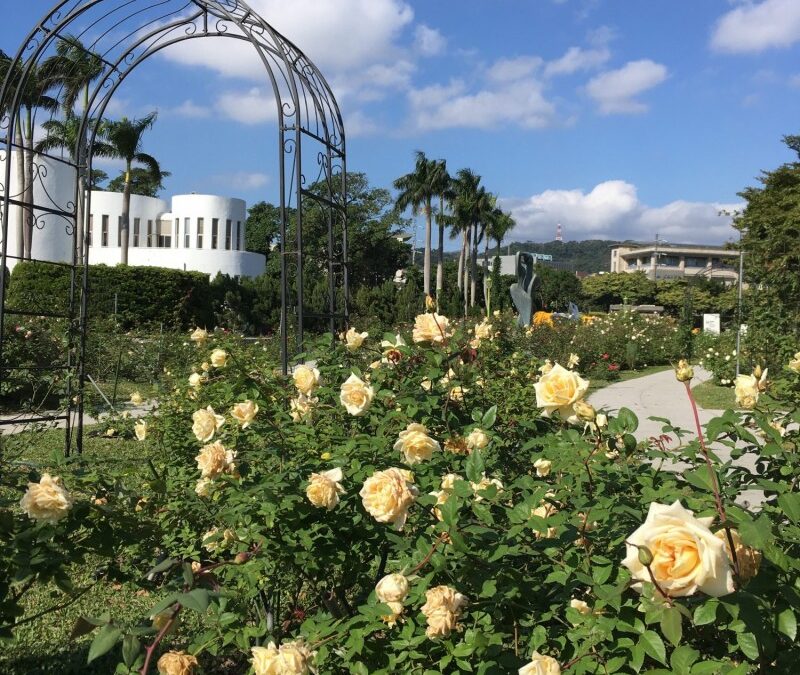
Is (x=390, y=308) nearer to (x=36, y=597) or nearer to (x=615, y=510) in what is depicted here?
(x=36, y=597)

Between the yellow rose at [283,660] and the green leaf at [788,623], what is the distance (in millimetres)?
701

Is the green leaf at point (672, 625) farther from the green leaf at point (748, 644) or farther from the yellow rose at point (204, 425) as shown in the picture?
the yellow rose at point (204, 425)

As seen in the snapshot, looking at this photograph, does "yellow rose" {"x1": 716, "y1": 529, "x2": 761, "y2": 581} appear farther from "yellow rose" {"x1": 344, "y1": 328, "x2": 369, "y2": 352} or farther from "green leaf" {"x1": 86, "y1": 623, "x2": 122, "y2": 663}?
"yellow rose" {"x1": 344, "y1": 328, "x2": 369, "y2": 352}

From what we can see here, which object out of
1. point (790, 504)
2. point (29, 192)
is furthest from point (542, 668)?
point (29, 192)

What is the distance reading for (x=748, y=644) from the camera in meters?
1.05

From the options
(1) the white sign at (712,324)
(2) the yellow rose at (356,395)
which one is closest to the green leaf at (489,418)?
(2) the yellow rose at (356,395)

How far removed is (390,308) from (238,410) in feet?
74.4

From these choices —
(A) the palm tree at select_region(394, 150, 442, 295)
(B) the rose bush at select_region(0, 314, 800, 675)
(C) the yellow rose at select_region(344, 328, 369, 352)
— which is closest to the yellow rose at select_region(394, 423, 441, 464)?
(B) the rose bush at select_region(0, 314, 800, 675)

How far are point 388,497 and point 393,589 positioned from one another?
152 mm

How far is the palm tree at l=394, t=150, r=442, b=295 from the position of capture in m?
41.7

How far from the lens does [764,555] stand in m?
1.14

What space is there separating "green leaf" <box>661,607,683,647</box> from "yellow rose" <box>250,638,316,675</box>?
54 centimetres

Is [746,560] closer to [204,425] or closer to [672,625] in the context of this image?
[672,625]

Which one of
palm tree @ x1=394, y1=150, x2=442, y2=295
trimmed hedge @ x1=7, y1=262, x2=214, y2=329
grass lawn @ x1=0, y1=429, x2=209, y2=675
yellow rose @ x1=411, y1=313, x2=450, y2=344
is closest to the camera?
yellow rose @ x1=411, y1=313, x2=450, y2=344
